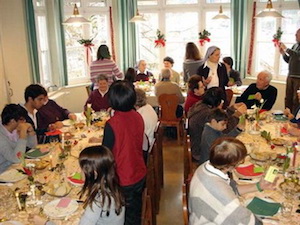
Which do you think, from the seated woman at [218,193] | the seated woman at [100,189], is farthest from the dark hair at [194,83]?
the seated woman at [100,189]

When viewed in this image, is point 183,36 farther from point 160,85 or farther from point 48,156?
point 48,156

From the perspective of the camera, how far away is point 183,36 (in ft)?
24.5

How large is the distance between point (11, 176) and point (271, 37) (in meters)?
5.78

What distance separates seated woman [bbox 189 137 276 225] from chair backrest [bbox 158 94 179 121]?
A: 10.00 feet

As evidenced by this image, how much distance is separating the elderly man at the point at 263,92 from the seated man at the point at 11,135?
2715mm

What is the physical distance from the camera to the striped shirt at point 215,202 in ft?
6.19

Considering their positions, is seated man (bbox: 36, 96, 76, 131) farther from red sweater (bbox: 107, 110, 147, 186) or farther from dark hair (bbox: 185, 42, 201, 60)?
dark hair (bbox: 185, 42, 201, 60)

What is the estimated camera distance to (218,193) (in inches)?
75.0

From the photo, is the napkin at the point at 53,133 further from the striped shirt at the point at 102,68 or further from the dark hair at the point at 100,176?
the striped shirt at the point at 102,68

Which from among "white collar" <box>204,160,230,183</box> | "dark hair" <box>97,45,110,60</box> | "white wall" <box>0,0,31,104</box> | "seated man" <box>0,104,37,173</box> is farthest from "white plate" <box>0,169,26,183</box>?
"dark hair" <box>97,45,110,60</box>

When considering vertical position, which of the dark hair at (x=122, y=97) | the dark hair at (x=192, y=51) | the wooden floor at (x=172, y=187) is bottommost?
the wooden floor at (x=172, y=187)

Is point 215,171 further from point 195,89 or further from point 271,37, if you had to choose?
point 271,37

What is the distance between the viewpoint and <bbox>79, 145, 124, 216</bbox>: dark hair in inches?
73.5

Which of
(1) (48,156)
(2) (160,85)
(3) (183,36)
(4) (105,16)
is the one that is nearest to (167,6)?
(3) (183,36)
